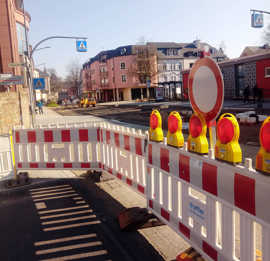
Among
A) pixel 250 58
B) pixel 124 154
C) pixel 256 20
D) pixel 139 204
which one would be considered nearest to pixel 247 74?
pixel 250 58

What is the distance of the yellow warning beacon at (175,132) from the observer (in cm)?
359

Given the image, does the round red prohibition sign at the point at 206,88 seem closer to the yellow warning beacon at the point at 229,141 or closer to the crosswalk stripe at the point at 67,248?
the yellow warning beacon at the point at 229,141

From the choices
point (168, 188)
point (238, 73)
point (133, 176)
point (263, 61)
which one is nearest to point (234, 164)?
point (168, 188)

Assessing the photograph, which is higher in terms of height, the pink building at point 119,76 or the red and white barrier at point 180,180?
the pink building at point 119,76

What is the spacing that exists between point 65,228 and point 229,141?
2.89 metres

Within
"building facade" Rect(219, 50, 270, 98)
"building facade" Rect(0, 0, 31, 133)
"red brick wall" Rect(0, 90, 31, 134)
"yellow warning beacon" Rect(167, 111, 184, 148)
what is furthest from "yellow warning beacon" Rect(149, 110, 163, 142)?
"building facade" Rect(219, 50, 270, 98)

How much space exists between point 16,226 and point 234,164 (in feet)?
11.7

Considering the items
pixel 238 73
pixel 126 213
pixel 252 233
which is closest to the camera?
pixel 252 233

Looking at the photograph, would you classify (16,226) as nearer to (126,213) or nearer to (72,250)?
(72,250)

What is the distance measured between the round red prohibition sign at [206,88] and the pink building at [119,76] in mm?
68393

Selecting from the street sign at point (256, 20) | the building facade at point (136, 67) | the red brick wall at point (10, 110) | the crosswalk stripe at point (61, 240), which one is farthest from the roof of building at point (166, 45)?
the crosswalk stripe at point (61, 240)

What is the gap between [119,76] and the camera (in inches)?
3039

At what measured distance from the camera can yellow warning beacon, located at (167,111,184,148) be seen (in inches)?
141

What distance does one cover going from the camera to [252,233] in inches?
97.6
